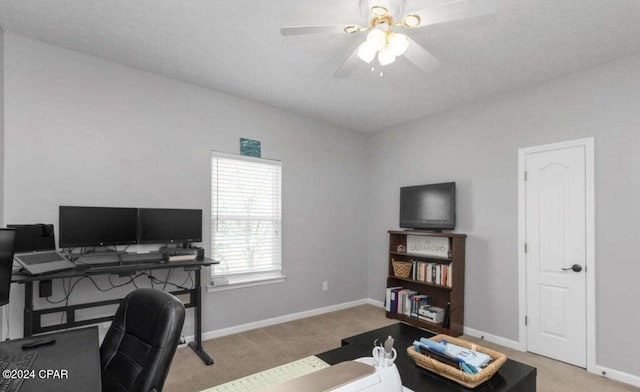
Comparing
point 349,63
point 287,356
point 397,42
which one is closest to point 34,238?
point 287,356

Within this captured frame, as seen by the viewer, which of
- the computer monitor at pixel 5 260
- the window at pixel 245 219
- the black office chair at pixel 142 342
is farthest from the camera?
the window at pixel 245 219

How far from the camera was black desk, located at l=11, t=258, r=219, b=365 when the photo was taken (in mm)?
2375

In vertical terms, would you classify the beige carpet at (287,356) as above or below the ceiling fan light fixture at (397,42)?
below

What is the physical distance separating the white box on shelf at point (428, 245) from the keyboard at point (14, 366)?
148 inches

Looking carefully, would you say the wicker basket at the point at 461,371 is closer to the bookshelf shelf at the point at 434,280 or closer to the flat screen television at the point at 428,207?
the bookshelf shelf at the point at 434,280

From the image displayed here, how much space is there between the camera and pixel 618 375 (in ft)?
9.20

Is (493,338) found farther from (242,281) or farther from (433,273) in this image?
(242,281)

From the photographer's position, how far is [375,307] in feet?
16.2

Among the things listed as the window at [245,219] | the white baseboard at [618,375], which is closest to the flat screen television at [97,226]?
the window at [245,219]

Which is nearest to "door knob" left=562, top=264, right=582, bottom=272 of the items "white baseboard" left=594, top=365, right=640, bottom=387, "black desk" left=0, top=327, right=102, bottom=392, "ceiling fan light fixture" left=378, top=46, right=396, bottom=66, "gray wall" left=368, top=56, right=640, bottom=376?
"gray wall" left=368, top=56, right=640, bottom=376

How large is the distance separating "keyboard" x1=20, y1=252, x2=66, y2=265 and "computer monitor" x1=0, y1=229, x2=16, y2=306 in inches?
35.8

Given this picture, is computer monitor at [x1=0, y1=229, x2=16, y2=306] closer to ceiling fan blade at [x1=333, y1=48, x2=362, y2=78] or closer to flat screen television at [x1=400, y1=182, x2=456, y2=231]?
ceiling fan blade at [x1=333, y1=48, x2=362, y2=78]

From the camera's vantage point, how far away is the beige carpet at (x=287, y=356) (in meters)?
2.71

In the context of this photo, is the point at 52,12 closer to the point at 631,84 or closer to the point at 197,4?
the point at 197,4
